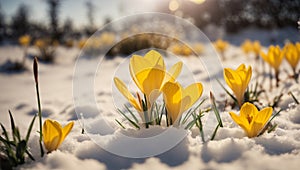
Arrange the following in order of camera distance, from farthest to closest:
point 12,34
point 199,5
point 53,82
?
point 199,5 → point 12,34 → point 53,82

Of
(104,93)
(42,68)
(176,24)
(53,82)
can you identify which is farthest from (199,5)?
(104,93)

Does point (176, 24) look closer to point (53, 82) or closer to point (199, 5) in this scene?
point (199, 5)

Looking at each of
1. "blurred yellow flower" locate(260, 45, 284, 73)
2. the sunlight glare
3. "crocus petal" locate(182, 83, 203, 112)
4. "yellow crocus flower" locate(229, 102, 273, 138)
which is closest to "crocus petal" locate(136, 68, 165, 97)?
"crocus petal" locate(182, 83, 203, 112)

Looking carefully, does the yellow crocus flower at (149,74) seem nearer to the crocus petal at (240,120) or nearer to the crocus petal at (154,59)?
the crocus petal at (154,59)

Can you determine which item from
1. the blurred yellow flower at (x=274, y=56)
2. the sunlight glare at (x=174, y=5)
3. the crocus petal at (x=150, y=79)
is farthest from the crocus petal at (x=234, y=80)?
the sunlight glare at (x=174, y=5)

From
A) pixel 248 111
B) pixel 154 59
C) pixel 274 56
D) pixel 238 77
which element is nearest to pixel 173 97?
pixel 154 59
